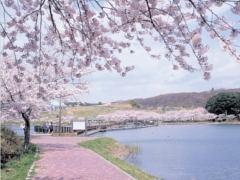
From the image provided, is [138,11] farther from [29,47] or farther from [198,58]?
[29,47]

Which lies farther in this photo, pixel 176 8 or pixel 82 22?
pixel 82 22

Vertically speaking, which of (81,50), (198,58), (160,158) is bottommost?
(160,158)

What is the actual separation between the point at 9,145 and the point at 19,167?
1326 mm

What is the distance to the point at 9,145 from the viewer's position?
9.53 meters

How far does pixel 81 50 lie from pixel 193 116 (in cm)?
6394

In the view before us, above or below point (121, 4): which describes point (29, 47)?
below

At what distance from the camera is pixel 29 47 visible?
4.01 m

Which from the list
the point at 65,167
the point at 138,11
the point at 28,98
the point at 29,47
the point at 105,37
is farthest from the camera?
the point at 28,98

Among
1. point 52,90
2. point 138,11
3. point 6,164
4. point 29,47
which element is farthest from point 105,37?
point 52,90

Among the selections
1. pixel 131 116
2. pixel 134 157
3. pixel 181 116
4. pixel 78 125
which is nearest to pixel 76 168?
pixel 134 157

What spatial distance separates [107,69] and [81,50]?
380mm

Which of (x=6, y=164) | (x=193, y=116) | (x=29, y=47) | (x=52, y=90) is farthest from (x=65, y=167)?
(x=193, y=116)

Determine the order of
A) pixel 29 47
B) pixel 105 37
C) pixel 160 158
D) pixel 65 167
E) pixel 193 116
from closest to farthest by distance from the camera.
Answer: pixel 105 37
pixel 29 47
pixel 65 167
pixel 160 158
pixel 193 116

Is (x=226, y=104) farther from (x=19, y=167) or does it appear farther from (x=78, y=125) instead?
(x=19, y=167)
